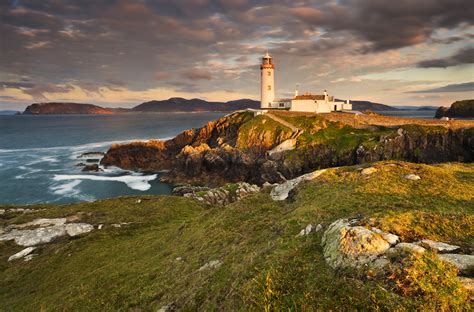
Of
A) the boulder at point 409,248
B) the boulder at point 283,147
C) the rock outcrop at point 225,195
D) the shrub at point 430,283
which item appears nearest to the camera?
the shrub at point 430,283

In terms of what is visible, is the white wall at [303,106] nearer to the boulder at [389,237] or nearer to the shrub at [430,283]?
the boulder at [389,237]

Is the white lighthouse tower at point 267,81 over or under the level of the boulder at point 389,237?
over

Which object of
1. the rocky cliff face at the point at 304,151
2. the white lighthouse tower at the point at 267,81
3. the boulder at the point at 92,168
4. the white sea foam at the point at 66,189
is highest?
the white lighthouse tower at the point at 267,81

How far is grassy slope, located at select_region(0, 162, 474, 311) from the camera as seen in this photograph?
952 cm

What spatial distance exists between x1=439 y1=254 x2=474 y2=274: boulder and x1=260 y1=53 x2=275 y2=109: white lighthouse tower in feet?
309

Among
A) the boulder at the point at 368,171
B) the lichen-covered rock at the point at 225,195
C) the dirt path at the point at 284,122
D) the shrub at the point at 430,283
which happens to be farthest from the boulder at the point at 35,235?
the dirt path at the point at 284,122

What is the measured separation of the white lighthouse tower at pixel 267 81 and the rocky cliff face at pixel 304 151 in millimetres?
25675

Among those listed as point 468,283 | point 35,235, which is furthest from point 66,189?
point 468,283

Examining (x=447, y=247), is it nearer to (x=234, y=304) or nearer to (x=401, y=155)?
(x=234, y=304)

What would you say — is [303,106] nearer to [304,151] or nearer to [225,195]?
[304,151]

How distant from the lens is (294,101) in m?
90.5

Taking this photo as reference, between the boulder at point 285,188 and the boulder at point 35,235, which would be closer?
the boulder at point 285,188

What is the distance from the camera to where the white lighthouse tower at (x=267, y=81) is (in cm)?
9759

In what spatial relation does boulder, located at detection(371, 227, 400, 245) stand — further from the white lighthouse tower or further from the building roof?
the white lighthouse tower
